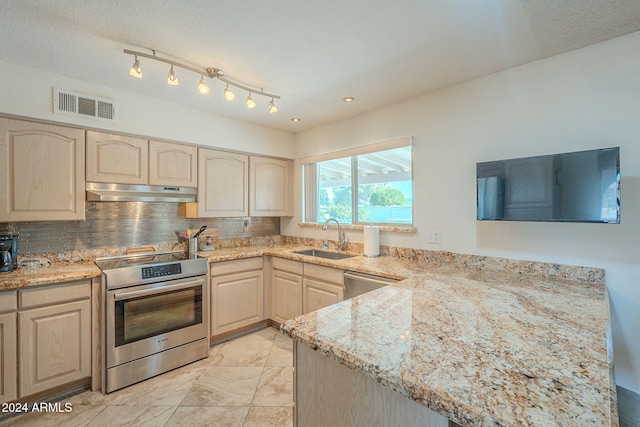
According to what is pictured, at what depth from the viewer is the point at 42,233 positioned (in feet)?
7.68

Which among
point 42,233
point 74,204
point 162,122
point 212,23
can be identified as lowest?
point 42,233

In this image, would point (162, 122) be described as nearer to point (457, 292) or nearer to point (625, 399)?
point (457, 292)

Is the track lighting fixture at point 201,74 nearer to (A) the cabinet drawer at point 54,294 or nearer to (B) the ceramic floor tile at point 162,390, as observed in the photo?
(A) the cabinet drawer at point 54,294

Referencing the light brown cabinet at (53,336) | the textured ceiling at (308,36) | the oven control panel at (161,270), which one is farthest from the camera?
the oven control panel at (161,270)

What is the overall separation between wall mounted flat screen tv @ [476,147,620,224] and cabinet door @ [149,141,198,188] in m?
2.62

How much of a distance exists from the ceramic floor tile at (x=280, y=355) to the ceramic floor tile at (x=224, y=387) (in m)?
0.16

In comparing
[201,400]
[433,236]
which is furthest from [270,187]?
[201,400]

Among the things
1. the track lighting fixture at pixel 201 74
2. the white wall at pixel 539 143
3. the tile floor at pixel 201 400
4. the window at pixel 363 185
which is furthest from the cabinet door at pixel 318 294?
the track lighting fixture at pixel 201 74

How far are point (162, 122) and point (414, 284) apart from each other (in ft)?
8.62

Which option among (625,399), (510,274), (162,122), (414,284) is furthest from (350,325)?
(162,122)

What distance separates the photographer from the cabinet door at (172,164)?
8.75 feet

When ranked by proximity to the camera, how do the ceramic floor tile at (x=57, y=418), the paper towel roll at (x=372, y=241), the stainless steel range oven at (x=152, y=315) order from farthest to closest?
the paper towel roll at (x=372, y=241) → the stainless steel range oven at (x=152, y=315) → the ceramic floor tile at (x=57, y=418)

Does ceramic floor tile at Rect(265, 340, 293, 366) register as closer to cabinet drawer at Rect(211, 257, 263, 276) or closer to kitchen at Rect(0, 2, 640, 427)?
cabinet drawer at Rect(211, 257, 263, 276)

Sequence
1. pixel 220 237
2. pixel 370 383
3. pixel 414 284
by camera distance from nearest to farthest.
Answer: pixel 370 383 → pixel 414 284 → pixel 220 237
